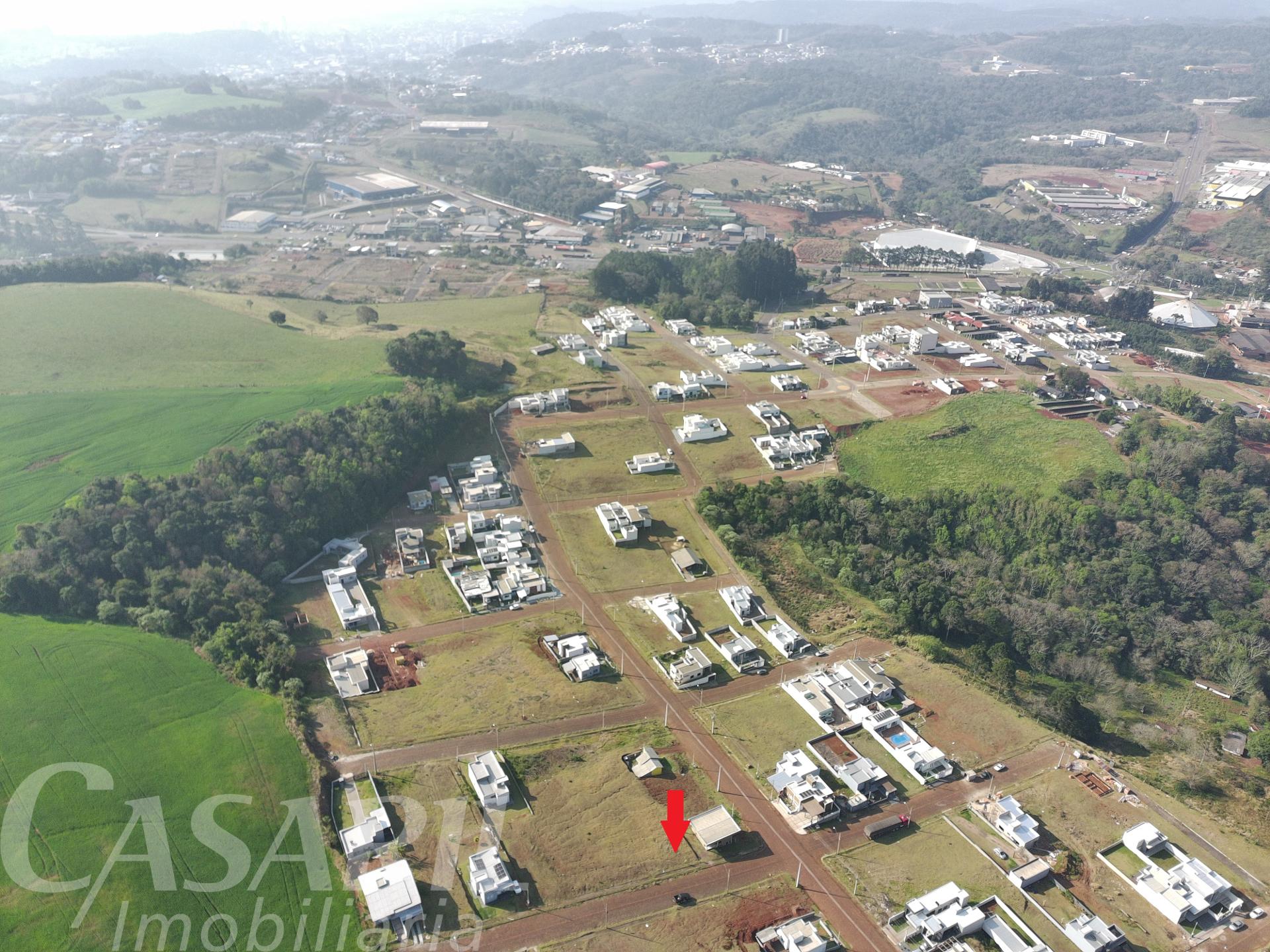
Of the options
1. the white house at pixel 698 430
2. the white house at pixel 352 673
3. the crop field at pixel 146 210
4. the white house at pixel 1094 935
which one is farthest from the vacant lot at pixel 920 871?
the crop field at pixel 146 210

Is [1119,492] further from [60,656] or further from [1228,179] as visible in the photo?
[1228,179]

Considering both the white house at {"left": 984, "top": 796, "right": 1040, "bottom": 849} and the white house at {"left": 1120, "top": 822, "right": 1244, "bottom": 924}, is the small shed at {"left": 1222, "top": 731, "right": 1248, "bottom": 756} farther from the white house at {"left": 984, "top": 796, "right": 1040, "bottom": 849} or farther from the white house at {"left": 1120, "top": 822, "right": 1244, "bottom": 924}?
the white house at {"left": 984, "top": 796, "right": 1040, "bottom": 849}

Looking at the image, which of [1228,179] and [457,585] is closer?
[457,585]

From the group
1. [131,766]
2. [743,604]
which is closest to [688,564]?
[743,604]

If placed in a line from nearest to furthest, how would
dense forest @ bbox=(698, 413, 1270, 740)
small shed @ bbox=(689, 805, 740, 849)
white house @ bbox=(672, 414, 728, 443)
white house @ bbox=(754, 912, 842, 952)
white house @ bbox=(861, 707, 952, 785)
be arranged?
white house @ bbox=(754, 912, 842, 952)
small shed @ bbox=(689, 805, 740, 849)
white house @ bbox=(861, 707, 952, 785)
dense forest @ bbox=(698, 413, 1270, 740)
white house @ bbox=(672, 414, 728, 443)

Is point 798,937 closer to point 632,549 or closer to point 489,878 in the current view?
point 489,878

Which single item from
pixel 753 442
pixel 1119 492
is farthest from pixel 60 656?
pixel 1119 492

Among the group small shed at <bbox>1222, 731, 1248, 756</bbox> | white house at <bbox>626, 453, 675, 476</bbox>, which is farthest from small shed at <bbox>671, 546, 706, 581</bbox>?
small shed at <bbox>1222, 731, 1248, 756</bbox>
